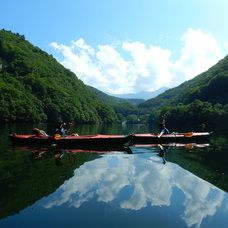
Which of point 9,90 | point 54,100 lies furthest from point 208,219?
point 54,100

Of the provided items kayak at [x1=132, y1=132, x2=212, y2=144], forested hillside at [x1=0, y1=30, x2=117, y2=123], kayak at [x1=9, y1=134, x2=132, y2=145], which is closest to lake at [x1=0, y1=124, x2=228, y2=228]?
kayak at [x1=9, y1=134, x2=132, y2=145]

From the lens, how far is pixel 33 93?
339 ft

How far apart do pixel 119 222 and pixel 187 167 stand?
796cm

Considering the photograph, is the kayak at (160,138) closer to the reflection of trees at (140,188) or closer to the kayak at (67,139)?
the kayak at (67,139)

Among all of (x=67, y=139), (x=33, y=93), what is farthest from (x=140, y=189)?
(x=33, y=93)

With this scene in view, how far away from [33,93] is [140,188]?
334 feet

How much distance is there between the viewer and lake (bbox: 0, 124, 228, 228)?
675 cm

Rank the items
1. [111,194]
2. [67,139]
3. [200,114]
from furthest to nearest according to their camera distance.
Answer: [200,114] → [67,139] → [111,194]

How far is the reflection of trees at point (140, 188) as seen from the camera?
784cm

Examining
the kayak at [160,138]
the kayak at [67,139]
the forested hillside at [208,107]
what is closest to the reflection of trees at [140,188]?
the kayak at [67,139]

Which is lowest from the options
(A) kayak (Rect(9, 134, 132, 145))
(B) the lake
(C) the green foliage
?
(B) the lake

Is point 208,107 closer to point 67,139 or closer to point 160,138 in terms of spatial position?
point 160,138

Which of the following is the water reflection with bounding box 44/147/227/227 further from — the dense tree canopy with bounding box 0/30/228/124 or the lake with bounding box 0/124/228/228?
the dense tree canopy with bounding box 0/30/228/124

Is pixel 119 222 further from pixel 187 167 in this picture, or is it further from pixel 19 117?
pixel 19 117
